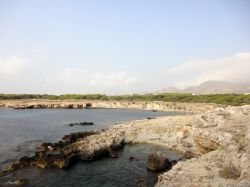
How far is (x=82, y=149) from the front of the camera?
127ft

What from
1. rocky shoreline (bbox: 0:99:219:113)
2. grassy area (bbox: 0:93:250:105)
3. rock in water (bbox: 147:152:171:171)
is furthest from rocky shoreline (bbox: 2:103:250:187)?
grassy area (bbox: 0:93:250:105)

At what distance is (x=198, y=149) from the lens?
33.2 m

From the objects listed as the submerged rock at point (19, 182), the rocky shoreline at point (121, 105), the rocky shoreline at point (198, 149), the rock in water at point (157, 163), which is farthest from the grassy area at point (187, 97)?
the submerged rock at point (19, 182)

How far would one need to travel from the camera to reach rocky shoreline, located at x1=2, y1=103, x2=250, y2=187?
23.6m

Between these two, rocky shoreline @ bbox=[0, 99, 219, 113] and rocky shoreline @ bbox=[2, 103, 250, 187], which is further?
rocky shoreline @ bbox=[0, 99, 219, 113]

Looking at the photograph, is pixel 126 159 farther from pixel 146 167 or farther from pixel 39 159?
pixel 39 159

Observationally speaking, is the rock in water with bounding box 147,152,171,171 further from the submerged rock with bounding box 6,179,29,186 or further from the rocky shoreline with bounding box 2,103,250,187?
the submerged rock with bounding box 6,179,29,186

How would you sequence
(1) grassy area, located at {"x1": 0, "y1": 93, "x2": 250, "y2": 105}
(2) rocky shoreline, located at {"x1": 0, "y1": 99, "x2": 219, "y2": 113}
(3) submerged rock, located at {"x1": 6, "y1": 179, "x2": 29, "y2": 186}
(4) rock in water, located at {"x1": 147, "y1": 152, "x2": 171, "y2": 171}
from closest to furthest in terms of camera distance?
(3) submerged rock, located at {"x1": 6, "y1": 179, "x2": 29, "y2": 186}, (4) rock in water, located at {"x1": 147, "y1": 152, "x2": 171, "y2": 171}, (1) grassy area, located at {"x1": 0, "y1": 93, "x2": 250, "y2": 105}, (2) rocky shoreline, located at {"x1": 0, "y1": 99, "x2": 219, "y2": 113}

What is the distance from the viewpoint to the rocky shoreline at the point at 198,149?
23.6 m

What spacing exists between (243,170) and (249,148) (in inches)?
105

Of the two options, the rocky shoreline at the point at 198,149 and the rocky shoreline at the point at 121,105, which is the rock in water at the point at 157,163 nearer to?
the rocky shoreline at the point at 198,149

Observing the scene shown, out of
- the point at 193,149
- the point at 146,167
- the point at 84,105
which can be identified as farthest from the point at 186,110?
the point at 146,167

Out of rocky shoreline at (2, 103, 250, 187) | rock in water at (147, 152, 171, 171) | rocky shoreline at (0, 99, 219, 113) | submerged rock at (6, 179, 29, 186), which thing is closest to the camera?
rocky shoreline at (2, 103, 250, 187)

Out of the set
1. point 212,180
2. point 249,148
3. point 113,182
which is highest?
point 249,148
